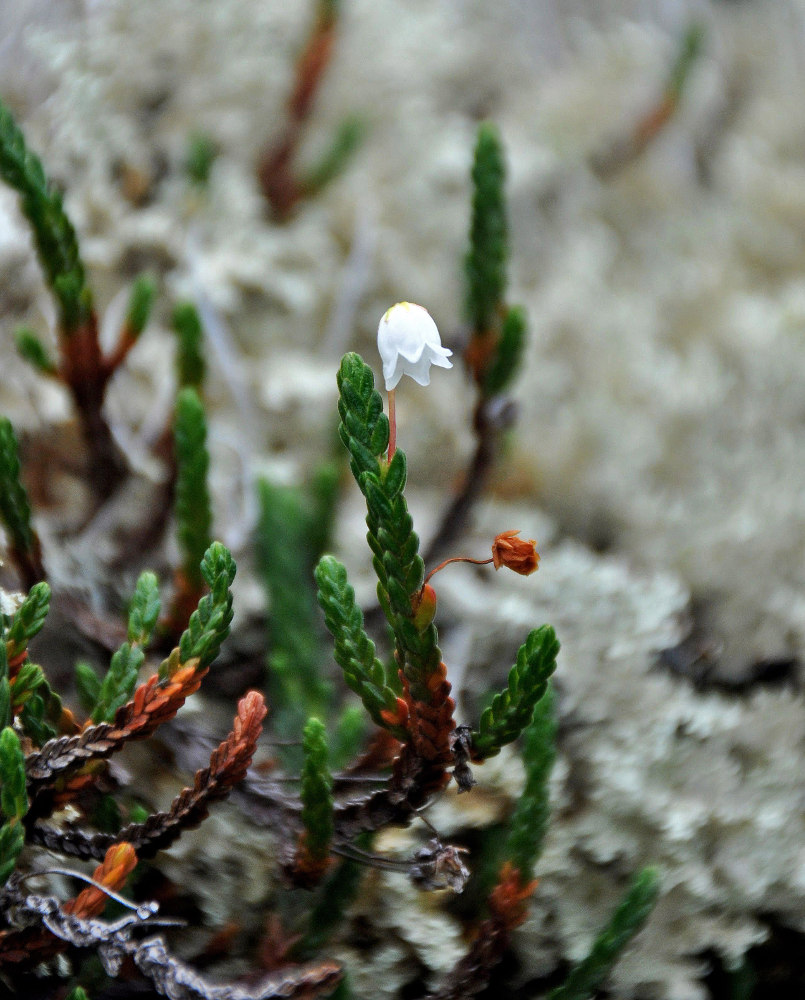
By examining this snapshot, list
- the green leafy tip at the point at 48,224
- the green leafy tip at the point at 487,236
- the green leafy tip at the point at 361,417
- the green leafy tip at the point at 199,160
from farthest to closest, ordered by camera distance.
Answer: the green leafy tip at the point at 199,160 < the green leafy tip at the point at 487,236 < the green leafy tip at the point at 48,224 < the green leafy tip at the point at 361,417

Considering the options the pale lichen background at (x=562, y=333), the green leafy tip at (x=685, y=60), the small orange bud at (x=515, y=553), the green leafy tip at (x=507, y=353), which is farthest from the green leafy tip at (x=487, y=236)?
the green leafy tip at (x=685, y=60)

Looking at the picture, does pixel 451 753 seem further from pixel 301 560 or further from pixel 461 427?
pixel 461 427

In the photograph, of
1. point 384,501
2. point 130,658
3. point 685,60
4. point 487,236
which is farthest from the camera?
point 685,60

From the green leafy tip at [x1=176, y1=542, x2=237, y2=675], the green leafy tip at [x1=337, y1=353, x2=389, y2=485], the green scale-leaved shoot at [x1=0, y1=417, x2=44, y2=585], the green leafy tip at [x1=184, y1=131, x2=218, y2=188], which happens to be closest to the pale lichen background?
the green leafy tip at [x1=184, y1=131, x2=218, y2=188]

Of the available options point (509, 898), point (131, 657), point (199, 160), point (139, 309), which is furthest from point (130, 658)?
point (199, 160)

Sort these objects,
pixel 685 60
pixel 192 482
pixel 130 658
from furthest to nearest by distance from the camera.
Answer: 1. pixel 685 60
2. pixel 192 482
3. pixel 130 658

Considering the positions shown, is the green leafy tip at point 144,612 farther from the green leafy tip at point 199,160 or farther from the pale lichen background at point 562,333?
the green leafy tip at point 199,160

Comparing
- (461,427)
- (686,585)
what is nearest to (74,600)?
(461,427)

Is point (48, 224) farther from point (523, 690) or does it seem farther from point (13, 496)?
point (523, 690)
